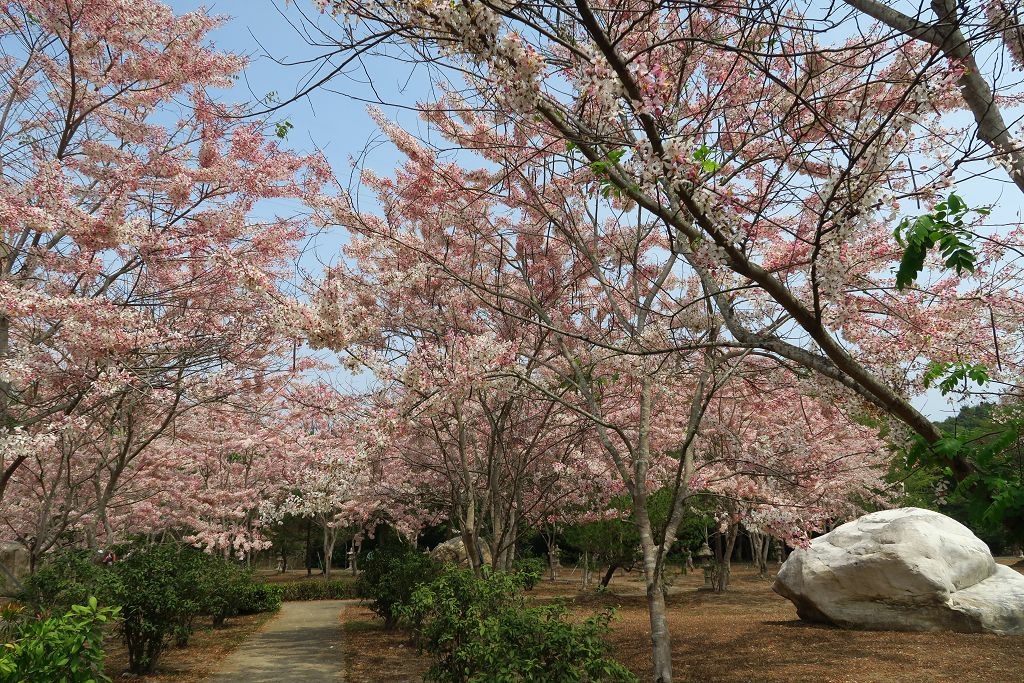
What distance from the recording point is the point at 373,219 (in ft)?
27.1

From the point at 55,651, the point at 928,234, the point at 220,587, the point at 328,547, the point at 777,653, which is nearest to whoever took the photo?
the point at 928,234

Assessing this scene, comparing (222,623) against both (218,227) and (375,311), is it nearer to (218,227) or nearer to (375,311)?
(375,311)

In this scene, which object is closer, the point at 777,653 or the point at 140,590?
the point at 140,590

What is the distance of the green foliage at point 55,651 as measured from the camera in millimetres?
3281

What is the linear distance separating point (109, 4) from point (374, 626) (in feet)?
38.5

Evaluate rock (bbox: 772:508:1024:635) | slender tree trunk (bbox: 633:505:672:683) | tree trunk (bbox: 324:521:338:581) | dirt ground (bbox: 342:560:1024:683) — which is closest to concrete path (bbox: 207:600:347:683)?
dirt ground (bbox: 342:560:1024:683)

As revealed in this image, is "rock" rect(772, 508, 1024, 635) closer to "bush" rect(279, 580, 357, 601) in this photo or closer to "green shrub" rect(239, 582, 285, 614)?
"green shrub" rect(239, 582, 285, 614)

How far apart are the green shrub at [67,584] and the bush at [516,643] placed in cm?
454

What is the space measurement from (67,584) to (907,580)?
11.5m

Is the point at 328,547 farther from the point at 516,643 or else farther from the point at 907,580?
the point at 516,643

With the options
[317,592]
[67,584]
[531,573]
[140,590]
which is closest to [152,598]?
[140,590]

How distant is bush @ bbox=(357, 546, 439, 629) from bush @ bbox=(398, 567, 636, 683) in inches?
204

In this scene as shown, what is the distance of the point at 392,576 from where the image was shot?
12109mm

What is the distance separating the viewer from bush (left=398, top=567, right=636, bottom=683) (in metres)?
4.47
